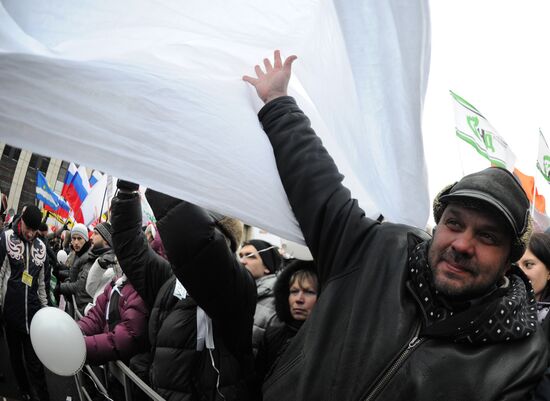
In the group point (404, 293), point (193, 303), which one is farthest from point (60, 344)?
point (404, 293)

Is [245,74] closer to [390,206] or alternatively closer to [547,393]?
[390,206]

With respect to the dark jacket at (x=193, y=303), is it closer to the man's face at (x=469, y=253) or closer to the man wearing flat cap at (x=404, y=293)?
the man wearing flat cap at (x=404, y=293)

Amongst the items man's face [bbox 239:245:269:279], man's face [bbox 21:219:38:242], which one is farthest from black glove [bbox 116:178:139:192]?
man's face [bbox 21:219:38:242]

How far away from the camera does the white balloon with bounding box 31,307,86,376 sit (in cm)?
258

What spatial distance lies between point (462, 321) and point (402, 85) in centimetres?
74

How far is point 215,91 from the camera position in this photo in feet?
4.84

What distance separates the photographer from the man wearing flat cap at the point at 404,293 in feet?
4.49

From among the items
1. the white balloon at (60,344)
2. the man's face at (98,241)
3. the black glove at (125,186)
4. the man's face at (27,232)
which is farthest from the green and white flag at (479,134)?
the man's face at (27,232)

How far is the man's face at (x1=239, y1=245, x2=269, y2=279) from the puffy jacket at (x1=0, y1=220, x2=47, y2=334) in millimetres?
2896

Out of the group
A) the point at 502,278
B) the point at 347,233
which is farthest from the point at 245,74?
the point at 502,278

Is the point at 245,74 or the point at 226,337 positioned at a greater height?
Answer: the point at 245,74

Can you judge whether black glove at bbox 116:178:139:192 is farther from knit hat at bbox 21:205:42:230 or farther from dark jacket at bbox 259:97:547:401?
knit hat at bbox 21:205:42:230

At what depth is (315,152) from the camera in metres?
1.56

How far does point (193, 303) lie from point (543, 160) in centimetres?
519
